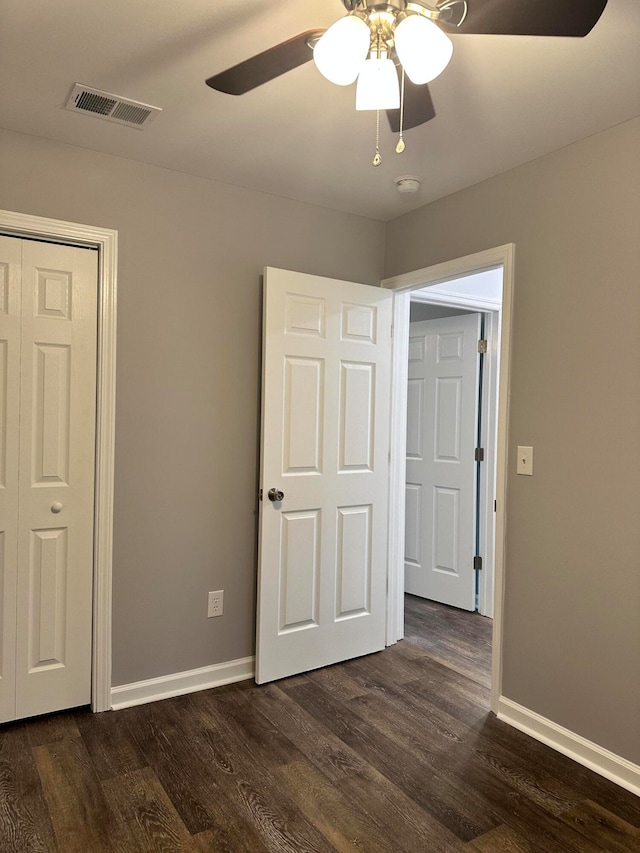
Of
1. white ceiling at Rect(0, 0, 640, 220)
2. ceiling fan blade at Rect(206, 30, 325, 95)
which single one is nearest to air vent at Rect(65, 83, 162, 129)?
white ceiling at Rect(0, 0, 640, 220)

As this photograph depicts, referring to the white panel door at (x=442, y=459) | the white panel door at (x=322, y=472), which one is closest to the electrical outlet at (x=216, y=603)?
the white panel door at (x=322, y=472)

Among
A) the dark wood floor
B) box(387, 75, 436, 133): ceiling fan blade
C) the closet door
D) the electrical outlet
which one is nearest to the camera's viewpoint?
box(387, 75, 436, 133): ceiling fan blade

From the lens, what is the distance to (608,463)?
228 cm

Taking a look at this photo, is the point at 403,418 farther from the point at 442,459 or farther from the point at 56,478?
the point at 56,478

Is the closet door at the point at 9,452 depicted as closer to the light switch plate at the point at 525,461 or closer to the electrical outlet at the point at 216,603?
the electrical outlet at the point at 216,603

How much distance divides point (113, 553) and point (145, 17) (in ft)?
6.56

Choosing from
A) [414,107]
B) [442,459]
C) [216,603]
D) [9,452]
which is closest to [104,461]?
[9,452]

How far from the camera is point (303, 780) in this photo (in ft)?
7.14

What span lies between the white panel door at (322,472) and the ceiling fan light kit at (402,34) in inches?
57.8

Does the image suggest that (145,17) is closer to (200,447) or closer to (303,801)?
(200,447)

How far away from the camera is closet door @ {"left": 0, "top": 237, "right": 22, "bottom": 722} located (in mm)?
2428

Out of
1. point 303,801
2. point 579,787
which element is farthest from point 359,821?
point 579,787

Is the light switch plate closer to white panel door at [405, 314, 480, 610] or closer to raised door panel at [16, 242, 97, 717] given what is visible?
white panel door at [405, 314, 480, 610]

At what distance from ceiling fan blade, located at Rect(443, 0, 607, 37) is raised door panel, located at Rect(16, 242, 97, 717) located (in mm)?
1825
